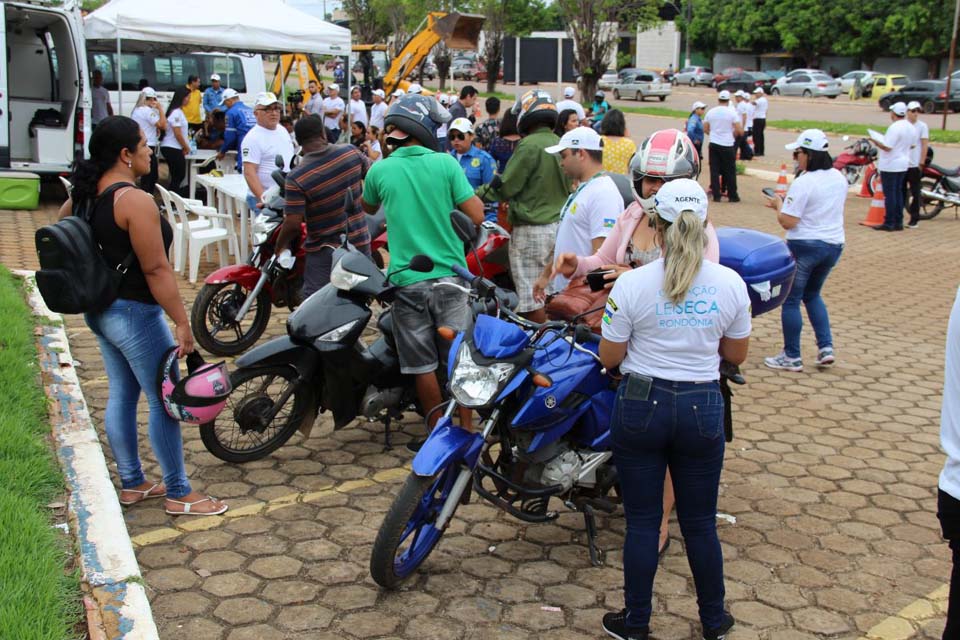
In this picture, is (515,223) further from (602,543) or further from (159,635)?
(159,635)

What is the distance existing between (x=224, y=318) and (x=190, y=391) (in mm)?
2857

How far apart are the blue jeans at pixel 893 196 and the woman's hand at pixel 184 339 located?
11560 mm

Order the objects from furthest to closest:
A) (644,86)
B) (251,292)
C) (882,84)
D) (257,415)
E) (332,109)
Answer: (644,86) < (882,84) < (332,109) < (251,292) < (257,415)

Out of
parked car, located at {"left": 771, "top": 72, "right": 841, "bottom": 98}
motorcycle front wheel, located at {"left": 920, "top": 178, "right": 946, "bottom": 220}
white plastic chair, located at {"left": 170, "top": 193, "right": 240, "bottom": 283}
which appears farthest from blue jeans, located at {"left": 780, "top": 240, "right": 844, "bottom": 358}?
parked car, located at {"left": 771, "top": 72, "right": 841, "bottom": 98}

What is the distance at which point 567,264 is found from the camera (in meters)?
4.40

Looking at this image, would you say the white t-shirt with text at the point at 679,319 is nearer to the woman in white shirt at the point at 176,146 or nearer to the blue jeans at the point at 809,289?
the blue jeans at the point at 809,289

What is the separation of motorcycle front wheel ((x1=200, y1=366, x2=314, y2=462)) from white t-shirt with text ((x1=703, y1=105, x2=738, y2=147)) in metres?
11.6

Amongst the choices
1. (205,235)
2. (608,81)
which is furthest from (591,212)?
(608,81)

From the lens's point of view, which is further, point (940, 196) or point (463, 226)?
point (940, 196)

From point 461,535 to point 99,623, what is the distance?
166 cm

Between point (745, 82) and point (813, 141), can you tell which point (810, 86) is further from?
point (813, 141)

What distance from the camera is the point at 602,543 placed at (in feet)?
14.6

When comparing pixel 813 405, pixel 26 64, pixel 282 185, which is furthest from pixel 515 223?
pixel 26 64

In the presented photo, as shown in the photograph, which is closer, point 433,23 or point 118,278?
point 118,278
